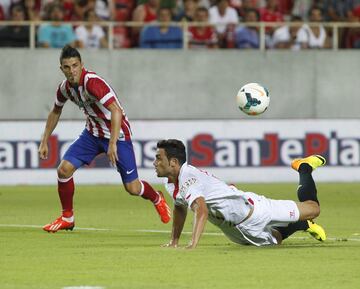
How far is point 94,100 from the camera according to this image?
12992 mm

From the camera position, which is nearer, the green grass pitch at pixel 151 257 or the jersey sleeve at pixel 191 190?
the green grass pitch at pixel 151 257

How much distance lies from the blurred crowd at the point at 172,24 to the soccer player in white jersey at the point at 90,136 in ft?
30.5

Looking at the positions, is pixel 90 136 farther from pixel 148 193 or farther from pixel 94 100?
pixel 148 193

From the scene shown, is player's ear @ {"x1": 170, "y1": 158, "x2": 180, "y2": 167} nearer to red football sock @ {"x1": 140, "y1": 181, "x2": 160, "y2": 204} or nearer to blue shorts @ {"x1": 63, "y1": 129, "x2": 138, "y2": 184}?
blue shorts @ {"x1": 63, "y1": 129, "x2": 138, "y2": 184}

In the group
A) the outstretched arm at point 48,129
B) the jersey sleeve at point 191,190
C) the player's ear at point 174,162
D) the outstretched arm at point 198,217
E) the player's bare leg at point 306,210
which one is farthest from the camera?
the outstretched arm at point 48,129

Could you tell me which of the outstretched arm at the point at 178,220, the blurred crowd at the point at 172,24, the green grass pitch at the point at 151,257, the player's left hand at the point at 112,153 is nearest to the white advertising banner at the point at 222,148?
the blurred crowd at the point at 172,24

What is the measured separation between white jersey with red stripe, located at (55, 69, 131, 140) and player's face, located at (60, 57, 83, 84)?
0.14 metres

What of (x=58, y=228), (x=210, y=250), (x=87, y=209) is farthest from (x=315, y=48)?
(x=210, y=250)

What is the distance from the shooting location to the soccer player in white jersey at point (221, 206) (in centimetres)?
1067

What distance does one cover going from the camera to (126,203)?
60.1ft

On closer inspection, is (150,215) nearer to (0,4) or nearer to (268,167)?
(268,167)

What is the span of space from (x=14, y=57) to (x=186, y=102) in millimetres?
3442

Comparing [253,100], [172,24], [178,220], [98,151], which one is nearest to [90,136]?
[98,151]

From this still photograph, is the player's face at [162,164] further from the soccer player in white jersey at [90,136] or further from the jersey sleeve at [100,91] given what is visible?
the jersey sleeve at [100,91]
